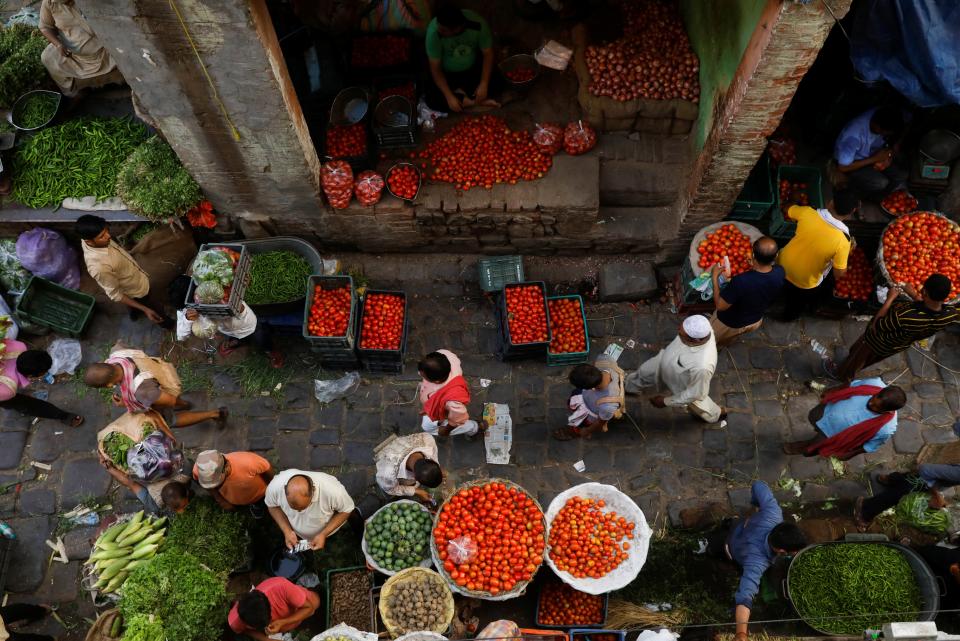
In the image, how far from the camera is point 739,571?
21.0 feet

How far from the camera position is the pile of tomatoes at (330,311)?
704 centimetres

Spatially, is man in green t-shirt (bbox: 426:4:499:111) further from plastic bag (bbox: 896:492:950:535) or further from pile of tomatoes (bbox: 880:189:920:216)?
plastic bag (bbox: 896:492:950:535)

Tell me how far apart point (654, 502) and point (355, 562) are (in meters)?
3.07

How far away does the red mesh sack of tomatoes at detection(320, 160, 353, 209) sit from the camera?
24.0ft

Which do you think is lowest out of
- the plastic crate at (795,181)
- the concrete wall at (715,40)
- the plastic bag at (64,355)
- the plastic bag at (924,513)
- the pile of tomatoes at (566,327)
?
the plastic bag at (924,513)

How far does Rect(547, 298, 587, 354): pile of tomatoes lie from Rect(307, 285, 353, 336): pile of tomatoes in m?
2.27

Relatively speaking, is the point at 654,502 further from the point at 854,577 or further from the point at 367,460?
the point at 367,460

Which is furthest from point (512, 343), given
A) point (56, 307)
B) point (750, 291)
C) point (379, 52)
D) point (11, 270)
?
point (11, 270)

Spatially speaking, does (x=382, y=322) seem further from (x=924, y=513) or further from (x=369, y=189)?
(x=924, y=513)

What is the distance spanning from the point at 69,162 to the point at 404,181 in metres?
3.85

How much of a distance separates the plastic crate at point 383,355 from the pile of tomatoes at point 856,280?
4854 mm

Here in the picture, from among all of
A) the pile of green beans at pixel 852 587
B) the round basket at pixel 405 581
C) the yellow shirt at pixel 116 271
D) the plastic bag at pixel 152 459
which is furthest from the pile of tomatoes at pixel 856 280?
the yellow shirt at pixel 116 271

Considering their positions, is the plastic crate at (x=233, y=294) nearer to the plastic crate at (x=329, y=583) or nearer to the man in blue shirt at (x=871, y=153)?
the plastic crate at (x=329, y=583)

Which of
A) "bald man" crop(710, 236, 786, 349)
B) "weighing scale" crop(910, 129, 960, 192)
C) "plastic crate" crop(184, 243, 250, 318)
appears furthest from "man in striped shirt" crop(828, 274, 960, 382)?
"plastic crate" crop(184, 243, 250, 318)
